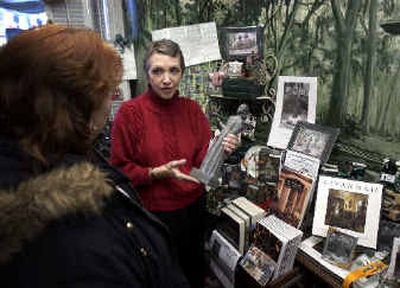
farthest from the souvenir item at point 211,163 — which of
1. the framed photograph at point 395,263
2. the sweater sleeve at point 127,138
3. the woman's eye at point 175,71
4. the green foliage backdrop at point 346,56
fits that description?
the framed photograph at point 395,263

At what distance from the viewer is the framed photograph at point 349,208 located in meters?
1.27

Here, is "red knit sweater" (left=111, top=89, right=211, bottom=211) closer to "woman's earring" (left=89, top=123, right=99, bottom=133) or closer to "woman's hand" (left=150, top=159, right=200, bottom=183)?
"woman's hand" (left=150, top=159, right=200, bottom=183)

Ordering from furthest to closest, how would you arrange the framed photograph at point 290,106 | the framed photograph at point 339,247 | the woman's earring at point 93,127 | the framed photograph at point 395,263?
the framed photograph at point 290,106 < the framed photograph at point 339,247 < the framed photograph at point 395,263 < the woman's earring at point 93,127

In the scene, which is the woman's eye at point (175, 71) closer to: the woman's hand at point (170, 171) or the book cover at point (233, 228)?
the woman's hand at point (170, 171)

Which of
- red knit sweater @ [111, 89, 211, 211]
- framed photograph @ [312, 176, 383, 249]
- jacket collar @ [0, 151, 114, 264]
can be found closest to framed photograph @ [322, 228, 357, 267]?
framed photograph @ [312, 176, 383, 249]

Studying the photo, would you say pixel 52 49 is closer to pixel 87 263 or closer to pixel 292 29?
pixel 87 263

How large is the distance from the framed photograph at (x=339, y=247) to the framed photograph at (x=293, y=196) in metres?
0.15

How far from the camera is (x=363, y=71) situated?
1.36 metres

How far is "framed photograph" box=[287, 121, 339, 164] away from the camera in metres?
1.44

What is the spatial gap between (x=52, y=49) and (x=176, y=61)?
0.87 meters

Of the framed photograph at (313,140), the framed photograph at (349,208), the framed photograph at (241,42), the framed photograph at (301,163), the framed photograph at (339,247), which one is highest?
the framed photograph at (241,42)

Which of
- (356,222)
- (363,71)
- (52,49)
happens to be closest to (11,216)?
(52,49)

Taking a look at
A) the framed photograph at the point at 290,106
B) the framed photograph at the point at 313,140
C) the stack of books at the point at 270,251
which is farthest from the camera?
the framed photograph at the point at 290,106

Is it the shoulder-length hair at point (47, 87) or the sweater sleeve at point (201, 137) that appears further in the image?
the sweater sleeve at point (201, 137)
